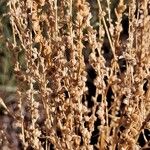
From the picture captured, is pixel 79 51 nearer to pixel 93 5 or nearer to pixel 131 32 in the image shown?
pixel 131 32

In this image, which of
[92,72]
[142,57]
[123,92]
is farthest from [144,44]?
[92,72]

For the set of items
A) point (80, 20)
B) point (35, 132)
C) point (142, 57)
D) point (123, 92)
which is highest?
point (80, 20)

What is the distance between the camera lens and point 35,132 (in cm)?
174

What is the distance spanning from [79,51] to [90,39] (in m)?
0.07

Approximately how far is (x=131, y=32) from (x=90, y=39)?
193 mm

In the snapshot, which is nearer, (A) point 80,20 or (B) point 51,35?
(A) point 80,20

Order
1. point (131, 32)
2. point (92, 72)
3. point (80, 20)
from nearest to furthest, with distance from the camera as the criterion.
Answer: point (80, 20) → point (131, 32) → point (92, 72)

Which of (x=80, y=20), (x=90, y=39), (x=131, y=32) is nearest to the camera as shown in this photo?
(x=80, y=20)

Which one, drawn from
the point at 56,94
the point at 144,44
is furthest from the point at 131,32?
the point at 56,94

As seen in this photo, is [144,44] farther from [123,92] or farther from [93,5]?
[93,5]

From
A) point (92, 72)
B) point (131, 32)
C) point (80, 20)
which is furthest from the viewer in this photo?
point (92, 72)

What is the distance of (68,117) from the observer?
180 centimetres

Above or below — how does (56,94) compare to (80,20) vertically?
below

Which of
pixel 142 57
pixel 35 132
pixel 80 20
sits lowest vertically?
pixel 35 132
